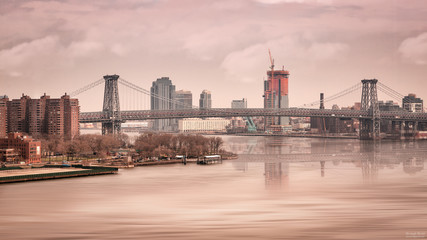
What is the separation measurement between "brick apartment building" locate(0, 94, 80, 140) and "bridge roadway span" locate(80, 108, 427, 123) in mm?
3470

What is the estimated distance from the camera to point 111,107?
6122 cm

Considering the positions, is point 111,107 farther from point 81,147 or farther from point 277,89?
point 277,89

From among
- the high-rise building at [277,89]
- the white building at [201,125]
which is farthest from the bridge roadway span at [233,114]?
the high-rise building at [277,89]

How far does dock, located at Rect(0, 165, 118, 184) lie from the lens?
28.1m

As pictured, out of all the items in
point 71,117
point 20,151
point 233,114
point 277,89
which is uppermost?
point 277,89

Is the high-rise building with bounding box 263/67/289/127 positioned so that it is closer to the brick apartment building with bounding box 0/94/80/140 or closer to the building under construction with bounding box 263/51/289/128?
the building under construction with bounding box 263/51/289/128

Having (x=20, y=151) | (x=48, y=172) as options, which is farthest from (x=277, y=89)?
(x=48, y=172)

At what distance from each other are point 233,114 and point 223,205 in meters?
52.2

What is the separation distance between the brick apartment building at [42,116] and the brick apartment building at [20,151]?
16101 mm

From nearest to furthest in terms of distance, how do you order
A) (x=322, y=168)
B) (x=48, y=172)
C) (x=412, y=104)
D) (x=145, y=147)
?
1. (x=48, y=172)
2. (x=322, y=168)
3. (x=145, y=147)
4. (x=412, y=104)

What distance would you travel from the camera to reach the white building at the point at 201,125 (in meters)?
140

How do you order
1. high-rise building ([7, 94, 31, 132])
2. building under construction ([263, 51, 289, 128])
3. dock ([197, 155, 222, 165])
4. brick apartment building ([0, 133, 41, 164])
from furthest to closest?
building under construction ([263, 51, 289, 128]), high-rise building ([7, 94, 31, 132]), dock ([197, 155, 222, 165]), brick apartment building ([0, 133, 41, 164])

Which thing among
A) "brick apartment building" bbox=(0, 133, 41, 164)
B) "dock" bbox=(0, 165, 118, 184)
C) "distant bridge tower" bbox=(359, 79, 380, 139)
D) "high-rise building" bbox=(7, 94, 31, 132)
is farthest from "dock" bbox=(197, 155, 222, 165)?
"distant bridge tower" bbox=(359, 79, 380, 139)

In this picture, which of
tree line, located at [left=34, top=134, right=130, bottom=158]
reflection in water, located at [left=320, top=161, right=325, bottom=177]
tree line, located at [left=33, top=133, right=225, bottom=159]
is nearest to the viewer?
reflection in water, located at [left=320, top=161, right=325, bottom=177]
